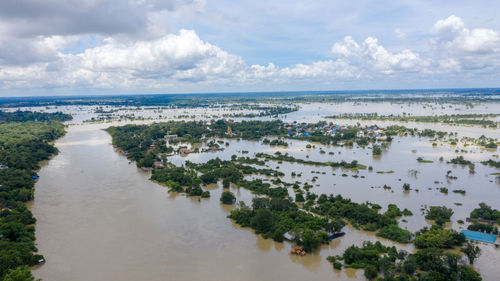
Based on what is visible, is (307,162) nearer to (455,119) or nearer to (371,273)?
(371,273)

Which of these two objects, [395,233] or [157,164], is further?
[157,164]

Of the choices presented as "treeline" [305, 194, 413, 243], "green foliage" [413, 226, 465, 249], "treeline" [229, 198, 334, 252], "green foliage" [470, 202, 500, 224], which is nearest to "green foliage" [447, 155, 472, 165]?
"green foliage" [470, 202, 500, 224]

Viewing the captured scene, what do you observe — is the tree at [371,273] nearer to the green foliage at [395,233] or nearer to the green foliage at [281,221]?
the green foliage at [281,221]

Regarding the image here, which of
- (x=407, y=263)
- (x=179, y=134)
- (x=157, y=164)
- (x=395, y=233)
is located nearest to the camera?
(x=407, y=263)

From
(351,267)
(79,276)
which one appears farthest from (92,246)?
(351,267)

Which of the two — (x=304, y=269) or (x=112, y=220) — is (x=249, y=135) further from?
(x=304, y=269)

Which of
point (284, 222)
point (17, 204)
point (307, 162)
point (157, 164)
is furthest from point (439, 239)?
point (157, 164)
